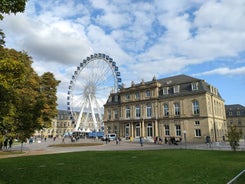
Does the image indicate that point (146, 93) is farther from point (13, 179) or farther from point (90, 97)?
point (13, 179)

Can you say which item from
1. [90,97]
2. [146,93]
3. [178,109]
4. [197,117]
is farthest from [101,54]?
[197,117]

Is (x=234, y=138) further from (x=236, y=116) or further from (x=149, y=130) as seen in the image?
(x=236, y=116)

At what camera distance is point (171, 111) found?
171ft

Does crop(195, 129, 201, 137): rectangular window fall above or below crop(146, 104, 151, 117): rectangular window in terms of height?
below

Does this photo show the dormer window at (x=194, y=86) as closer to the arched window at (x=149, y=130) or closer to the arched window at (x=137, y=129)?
the arched window at (x=149, y=130)

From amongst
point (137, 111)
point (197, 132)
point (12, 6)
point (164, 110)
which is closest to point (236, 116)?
point (164, 110)

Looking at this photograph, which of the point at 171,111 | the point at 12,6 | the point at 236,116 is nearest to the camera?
the point at 12,6

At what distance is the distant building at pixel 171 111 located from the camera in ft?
156

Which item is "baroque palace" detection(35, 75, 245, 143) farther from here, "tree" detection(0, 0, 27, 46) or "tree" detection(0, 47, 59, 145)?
"tree" detection(0, 0, 27, 46)

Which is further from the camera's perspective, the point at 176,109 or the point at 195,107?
the point at 176,109

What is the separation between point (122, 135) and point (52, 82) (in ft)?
106

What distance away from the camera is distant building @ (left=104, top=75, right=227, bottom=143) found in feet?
156

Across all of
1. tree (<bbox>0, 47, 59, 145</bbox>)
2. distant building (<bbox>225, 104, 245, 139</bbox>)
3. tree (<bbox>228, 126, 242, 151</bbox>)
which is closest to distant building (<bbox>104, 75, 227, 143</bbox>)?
tree (<bbox>228, 126, 242, 151</bbox>)

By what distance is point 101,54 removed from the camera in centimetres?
5791
